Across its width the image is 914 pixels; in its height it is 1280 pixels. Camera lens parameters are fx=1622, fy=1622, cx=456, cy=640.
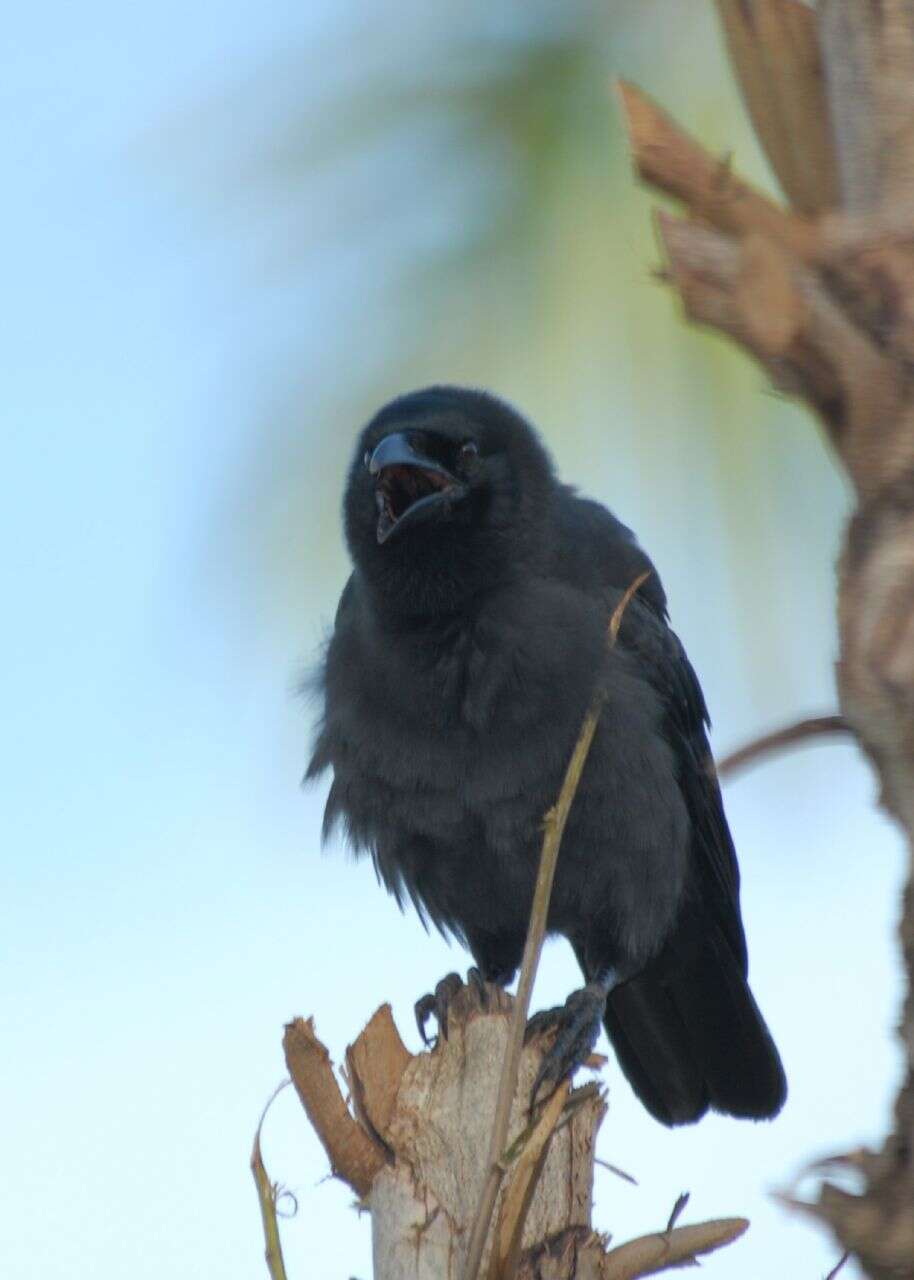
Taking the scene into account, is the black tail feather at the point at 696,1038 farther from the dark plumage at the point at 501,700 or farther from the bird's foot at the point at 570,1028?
the bird's foot at the point at 570,1028

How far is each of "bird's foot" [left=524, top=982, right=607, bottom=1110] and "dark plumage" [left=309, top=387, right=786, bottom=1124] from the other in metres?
0.02

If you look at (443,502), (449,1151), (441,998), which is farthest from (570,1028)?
(443,502)

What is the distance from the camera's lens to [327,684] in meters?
4.40

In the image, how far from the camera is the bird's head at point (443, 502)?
13.6 feet

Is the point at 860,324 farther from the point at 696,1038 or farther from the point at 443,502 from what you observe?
the point at 696,1038

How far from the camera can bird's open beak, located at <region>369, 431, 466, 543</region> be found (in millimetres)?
4152

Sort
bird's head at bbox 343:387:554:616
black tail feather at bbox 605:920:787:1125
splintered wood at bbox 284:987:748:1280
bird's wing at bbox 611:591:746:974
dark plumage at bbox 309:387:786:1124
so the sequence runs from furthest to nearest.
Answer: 1. black tail feather at bbox 605:920:787:1125
2. bird's wing at bbox 611:591:746:974
3. bird's head at bbox 343:387:554:616
4. dark plumage at bbox 309:387:786:1124
5. splintered wood at bbox 284:987:748:1280

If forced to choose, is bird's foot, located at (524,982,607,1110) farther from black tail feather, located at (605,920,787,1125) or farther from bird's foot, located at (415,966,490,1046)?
black tail feather, located at (605,920,787,1125)

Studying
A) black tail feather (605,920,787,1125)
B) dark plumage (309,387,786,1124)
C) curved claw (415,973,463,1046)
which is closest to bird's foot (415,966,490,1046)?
curved claw (415,973,463,1046)

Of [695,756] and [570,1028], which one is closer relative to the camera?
[570,1028]

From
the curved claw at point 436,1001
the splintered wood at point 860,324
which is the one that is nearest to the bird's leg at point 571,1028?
the curved claw at point 436,1001

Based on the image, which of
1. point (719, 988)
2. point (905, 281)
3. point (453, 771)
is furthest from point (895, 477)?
point (719, 988)

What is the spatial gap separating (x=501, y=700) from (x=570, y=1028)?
2.70ft

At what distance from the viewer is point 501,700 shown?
13.0 feet
